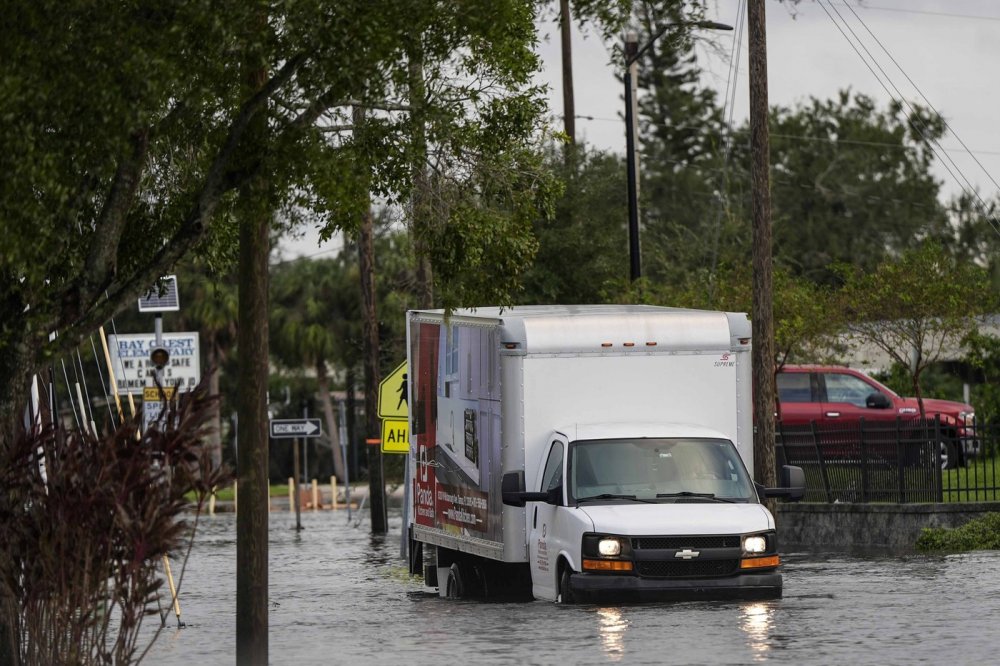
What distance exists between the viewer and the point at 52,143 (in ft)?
37.6

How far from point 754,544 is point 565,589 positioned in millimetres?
1739

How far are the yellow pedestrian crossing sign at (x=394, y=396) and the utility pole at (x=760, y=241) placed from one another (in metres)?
6.25

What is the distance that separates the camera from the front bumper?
52.9ft

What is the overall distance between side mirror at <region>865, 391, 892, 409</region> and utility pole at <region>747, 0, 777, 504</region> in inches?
353

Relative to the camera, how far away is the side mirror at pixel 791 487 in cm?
1702

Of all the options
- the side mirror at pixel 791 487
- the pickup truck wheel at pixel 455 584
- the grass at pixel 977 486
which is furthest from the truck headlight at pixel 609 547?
the grass at pixel 977 486

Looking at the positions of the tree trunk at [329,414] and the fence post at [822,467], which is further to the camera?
the tree trunk at [329,414]

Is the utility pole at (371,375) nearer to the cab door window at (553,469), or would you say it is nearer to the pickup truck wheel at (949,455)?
the pickup truck wheel at (949,455)

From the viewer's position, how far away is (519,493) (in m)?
16.7

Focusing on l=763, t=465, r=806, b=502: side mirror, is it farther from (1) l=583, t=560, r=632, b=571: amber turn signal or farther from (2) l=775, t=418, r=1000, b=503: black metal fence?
(2) l=775, t=418, r=1000, b=503: black metal fence

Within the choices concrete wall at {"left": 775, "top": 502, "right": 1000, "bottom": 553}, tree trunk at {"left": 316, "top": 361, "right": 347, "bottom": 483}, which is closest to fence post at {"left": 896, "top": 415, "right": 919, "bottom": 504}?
concrete wall at {"left": 775, "top": 502, "right": 1000, "bottom": 553}

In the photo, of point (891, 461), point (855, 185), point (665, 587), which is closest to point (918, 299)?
point (891, 461)

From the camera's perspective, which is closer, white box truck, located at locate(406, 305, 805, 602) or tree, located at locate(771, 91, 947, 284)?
white box truck, located at locate(406, 305, 805, 602)

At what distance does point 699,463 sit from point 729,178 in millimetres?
66411
